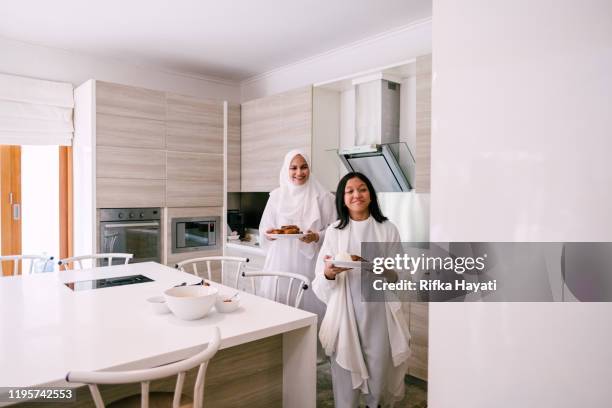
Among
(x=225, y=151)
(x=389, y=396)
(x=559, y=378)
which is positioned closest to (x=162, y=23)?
(x=225, y=151)

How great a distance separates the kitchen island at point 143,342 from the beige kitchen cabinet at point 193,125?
93.7 inches

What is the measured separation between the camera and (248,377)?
5.24 feet

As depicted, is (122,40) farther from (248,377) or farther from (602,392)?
(602,392)

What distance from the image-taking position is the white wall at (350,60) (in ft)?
11.1

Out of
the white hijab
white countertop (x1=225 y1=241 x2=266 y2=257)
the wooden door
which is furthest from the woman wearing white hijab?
the wooden door

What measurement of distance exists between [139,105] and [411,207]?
2.64 m

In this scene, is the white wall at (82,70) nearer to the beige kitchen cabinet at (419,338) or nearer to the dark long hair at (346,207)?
the dark long hair at (346,207)

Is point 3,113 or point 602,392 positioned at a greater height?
point 3,113

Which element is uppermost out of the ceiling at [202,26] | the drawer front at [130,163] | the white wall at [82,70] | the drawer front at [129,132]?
the ceiling at [202,26]

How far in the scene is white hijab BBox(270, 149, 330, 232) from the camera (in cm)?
296

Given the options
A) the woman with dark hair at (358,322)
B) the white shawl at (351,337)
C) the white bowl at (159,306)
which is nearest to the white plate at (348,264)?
the woman with dark hair at (358,322)

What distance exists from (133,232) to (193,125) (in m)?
1.22

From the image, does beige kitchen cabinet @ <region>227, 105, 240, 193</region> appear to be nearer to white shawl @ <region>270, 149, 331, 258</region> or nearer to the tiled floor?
white shawl @ <region>270, 149, 331, 258</region>

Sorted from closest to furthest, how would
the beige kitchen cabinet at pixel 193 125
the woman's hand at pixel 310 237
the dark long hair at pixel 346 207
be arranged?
the dark long hair at pixel 346 207, the woman's hand at pixel 310 237, the beige kitchen cabinet at pixel 193 125
